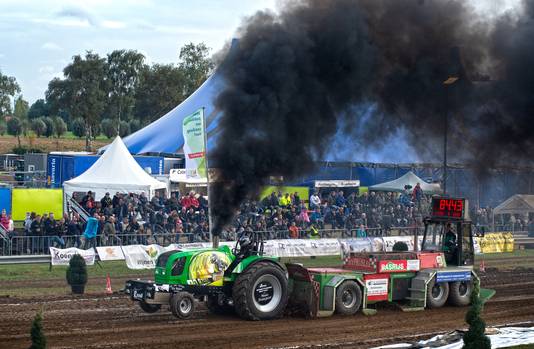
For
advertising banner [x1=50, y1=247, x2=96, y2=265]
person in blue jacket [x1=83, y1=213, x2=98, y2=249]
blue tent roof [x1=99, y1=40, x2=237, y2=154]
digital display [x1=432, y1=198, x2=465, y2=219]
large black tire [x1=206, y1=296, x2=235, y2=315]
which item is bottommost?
large black tire [x1=206, y1=296, x2=235, y2=315]

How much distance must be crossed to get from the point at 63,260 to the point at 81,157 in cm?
1323

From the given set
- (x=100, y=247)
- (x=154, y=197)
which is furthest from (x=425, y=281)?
(x=154, y=197)

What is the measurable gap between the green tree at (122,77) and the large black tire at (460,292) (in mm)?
70616

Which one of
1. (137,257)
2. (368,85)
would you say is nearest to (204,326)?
(368,85)

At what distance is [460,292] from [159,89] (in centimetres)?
6770

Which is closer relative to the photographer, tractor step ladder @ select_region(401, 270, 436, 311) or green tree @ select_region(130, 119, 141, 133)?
tractor step ladder @ select_region(401, 270, 436, 311)

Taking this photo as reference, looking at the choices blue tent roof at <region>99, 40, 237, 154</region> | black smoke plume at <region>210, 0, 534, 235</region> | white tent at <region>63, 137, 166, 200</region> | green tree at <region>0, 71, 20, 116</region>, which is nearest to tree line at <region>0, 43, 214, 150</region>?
green tree at <region>0, 71, 20, 116</region>

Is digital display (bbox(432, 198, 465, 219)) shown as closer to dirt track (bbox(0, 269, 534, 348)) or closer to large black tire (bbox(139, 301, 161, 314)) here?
dirt track (bbox(0, 269, 534, 348))

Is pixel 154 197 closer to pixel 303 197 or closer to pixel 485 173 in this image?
pixel 303 197

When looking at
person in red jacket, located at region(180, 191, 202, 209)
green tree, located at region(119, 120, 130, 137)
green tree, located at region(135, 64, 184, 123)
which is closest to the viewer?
person in red jacket, located at region(180, 191, 202, 209)

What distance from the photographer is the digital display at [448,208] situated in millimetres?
19219

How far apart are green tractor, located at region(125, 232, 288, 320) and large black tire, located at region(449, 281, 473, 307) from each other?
4.74 metres

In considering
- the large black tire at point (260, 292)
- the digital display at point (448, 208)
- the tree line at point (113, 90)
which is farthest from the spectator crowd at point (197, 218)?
the tree line at point (113, 90)

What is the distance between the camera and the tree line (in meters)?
79.5
